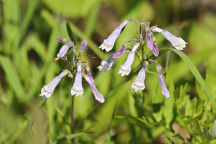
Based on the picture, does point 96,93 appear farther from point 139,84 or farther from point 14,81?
point 14,81

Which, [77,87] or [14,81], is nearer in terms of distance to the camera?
[77,87]

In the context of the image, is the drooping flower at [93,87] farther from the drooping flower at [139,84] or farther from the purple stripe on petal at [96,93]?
the drooping flower at [139,84]

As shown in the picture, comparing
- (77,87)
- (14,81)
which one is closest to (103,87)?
(14,81)

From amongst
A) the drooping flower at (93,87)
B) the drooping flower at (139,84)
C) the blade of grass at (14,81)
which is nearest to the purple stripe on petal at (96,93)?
the drooping flower at (93,87)

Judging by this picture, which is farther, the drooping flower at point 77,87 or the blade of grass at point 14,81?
the blade of grass at point 14,81

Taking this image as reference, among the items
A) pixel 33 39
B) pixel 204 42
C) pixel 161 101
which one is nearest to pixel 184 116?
pixel 161 101

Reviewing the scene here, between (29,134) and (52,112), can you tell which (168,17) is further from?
(29,134)

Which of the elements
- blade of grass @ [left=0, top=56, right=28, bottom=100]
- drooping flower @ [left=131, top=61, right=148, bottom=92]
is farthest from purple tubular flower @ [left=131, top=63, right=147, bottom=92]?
blade of grass @ [left=0, top=56, right=28, bottom=100]

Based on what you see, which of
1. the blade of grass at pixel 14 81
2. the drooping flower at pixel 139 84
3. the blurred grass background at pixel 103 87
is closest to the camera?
the drooping flower at pixel 139 84
